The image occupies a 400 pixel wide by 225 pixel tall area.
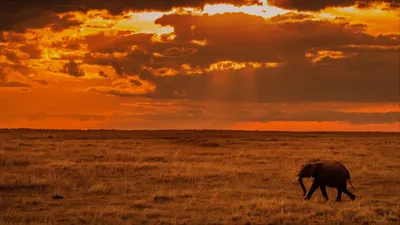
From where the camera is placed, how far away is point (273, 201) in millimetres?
19906

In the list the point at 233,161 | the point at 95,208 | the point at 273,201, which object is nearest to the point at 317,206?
the point at 273,201

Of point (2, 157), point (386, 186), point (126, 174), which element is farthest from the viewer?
point (2, 157)

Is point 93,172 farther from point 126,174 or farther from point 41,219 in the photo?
point 41,219

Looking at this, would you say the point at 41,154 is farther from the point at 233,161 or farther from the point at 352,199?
the point at 352,199

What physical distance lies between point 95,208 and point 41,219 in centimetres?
226

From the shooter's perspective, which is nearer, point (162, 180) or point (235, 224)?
point (235, 224)

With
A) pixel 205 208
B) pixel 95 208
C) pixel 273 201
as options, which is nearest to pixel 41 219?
pixel 95 208

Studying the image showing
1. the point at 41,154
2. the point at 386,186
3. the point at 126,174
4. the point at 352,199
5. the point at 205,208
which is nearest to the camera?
the point at 205,208

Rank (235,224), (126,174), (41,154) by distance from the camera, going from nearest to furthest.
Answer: (235,224)
(126,174)
(41,154)

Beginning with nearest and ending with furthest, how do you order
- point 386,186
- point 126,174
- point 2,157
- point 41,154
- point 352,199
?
point 352,199 < point 386,186 < point 126,174 < point 2,157 < point 41,154

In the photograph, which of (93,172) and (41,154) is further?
(41,154)

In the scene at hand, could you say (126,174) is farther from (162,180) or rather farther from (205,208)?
(205,208)

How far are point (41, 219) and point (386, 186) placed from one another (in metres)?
15.5

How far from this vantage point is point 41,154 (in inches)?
1489
